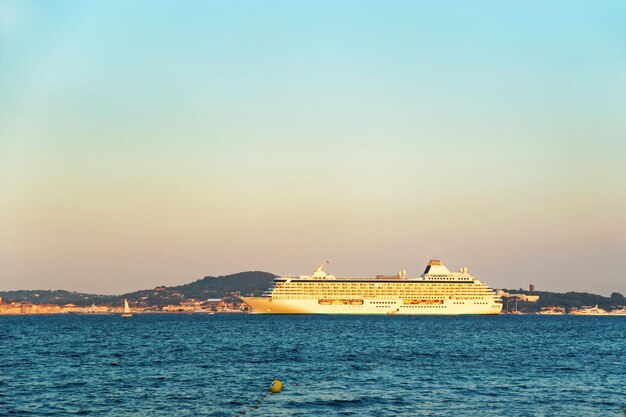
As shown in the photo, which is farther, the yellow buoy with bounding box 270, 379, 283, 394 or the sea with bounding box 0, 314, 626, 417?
the yellow buoy with bounding box 270, 379, 283, 394

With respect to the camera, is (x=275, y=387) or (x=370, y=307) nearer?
(x=275, y=387)

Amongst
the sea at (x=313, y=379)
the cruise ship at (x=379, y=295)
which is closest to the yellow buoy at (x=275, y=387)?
the sea at (x=313, y=379)

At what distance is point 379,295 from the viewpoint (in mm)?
185125

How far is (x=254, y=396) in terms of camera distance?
4391 cm

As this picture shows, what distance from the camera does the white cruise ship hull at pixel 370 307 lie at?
182m

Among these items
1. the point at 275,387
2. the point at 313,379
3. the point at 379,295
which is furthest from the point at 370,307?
the point at 275,387

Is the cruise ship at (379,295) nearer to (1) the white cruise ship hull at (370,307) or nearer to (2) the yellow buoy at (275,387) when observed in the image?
(1) the white cruise ship hull at (370,307)

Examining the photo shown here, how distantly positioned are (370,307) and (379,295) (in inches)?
144

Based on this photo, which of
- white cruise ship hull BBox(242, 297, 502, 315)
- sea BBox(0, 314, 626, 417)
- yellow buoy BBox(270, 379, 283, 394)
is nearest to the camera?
sea BBox(0, 314, 626, 417)

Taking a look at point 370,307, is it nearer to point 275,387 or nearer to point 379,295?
point 379,295

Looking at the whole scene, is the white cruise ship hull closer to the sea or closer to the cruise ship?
Result: the cruise ship

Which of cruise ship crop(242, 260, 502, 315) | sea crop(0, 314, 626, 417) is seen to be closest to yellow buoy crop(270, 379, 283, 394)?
sea crop(0, 314, 626, 417)

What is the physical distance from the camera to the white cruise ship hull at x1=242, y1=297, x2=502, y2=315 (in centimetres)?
18250

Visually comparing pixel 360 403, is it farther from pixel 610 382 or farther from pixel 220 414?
pixel 610 382
